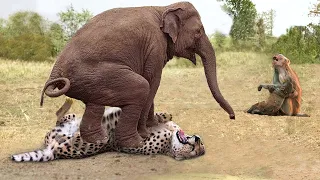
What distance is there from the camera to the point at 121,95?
6586 mm

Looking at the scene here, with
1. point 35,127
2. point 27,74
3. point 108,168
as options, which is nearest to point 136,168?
point 108,168

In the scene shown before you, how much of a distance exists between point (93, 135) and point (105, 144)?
0.40 metres

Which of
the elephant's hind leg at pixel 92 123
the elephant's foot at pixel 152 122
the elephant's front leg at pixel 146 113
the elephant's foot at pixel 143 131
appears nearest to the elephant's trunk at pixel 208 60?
the elephant's front leg at pixel 146 113

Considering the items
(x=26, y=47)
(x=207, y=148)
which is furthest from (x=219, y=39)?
(x=207, y=148)

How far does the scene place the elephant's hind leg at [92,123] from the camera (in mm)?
6656

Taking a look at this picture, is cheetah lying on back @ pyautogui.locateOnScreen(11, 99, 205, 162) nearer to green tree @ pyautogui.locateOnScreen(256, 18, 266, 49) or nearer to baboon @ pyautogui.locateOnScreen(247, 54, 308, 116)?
baboon @ pyautogui.locateOnScreen(247, 54, 308, 116)

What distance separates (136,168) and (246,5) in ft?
71.9

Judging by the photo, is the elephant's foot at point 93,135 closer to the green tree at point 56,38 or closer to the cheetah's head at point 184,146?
the cheetah's head at point 184,146

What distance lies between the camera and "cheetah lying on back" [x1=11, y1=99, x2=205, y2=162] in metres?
7.05

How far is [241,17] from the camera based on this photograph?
26562 millimetres

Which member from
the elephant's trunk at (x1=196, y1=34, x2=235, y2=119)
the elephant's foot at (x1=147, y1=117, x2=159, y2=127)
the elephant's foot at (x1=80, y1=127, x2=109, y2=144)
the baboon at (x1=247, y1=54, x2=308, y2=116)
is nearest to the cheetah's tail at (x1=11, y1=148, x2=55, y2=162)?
the elephant's foot at (x1=80, y1=127, x2=109, y2=144)

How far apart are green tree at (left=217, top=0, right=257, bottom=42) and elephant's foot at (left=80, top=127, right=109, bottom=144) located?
18.1 metres

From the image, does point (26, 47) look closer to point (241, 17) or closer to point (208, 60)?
point (241, 17)

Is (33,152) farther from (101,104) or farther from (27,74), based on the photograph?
(27,74)
